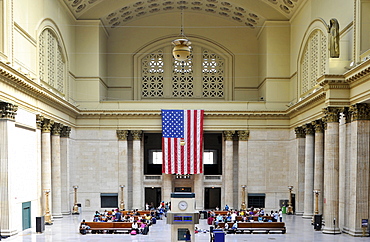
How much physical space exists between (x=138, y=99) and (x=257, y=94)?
9.99 m

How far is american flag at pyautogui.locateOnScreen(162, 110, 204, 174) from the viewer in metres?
34.6

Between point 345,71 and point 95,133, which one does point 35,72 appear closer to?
point 95,133

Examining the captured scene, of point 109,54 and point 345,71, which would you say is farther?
point 109,54

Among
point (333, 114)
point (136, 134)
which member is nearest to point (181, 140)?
point (136, 134)

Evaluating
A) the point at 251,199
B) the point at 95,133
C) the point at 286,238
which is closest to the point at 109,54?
the point at 95,133

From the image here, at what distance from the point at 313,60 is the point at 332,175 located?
966 centimetres

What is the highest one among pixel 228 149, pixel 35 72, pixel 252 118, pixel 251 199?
pixel 35 72

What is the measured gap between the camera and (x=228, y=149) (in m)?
35.9

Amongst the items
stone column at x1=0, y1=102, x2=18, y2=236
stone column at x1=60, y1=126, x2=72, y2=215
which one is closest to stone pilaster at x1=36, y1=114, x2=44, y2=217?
stone column at x1=0, y1=102, x2=18, y2=236

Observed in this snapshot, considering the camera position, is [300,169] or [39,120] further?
[300,169]

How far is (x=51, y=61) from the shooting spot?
2884 centimetres

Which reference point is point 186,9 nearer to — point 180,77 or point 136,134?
point 180,77

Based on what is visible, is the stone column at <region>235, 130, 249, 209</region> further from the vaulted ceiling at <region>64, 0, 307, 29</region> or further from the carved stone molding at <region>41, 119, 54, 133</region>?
the carved stone molding at <region>41, 119, 54, 133</region>

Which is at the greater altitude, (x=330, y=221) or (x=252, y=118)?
(x=252, y=118)
